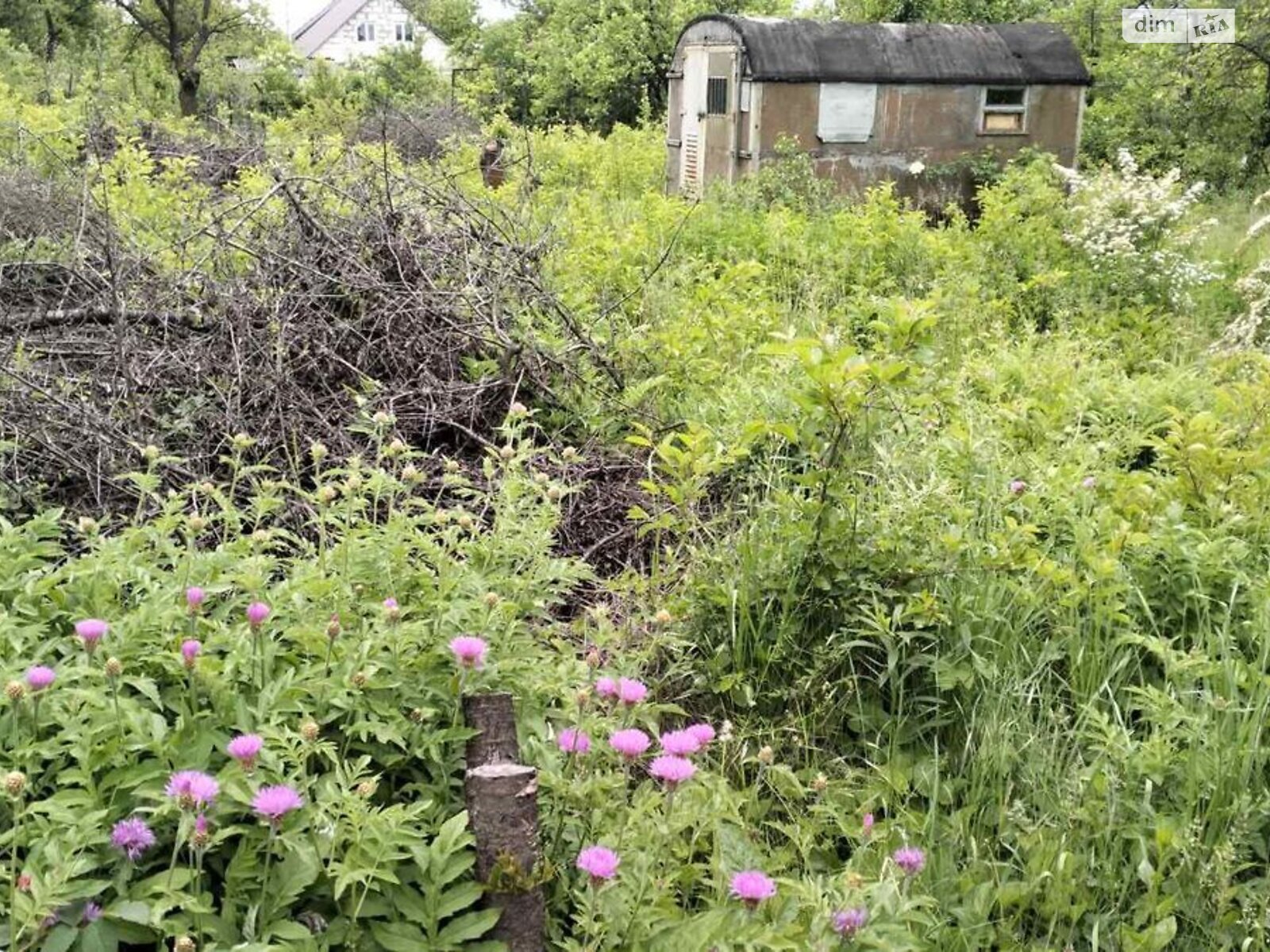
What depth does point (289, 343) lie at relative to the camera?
4.75 m

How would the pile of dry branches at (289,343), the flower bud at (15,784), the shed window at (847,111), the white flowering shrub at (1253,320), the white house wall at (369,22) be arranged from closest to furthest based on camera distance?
the flower bud at (15,784) → the pile of dry branches at (289,343) → the white flowering shrub at (1253,320) → the shed window at (847,111) → the white house wall at (369,22)

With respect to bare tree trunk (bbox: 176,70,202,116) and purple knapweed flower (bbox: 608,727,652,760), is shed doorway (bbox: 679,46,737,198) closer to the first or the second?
bare tree trunk (bbox: 176,70,202,116)

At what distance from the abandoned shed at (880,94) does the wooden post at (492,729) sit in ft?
38.7

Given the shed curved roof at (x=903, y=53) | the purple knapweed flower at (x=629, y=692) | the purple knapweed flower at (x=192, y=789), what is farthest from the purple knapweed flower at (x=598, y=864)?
the shed curved roof at (x=903, y=53)

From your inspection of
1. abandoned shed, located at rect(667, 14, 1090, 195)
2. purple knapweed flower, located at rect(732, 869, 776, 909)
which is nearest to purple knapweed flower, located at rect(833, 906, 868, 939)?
purple knapweed flower, located at rect(732, 869, 776, 909)

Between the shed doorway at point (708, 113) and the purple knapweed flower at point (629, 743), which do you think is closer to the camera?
the purple knapweed flower at point (629, 743)

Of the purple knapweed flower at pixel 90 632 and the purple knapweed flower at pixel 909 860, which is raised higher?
the purple knapweed flower at pixel 90 632

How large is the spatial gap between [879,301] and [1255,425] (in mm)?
2676

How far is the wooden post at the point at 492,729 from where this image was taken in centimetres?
198

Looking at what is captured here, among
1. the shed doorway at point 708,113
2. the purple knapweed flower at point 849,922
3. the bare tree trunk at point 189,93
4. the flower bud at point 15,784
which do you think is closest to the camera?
the flower bud at point 15,784

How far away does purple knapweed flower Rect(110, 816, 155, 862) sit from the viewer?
1.67 m

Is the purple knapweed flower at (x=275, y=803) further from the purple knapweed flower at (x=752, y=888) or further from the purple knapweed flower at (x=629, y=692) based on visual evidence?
the purple knapweed flower at (x=752, y=888)

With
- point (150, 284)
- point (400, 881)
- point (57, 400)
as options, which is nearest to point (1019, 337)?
point (150, 284)

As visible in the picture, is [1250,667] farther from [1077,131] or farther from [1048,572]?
[1077,131]
